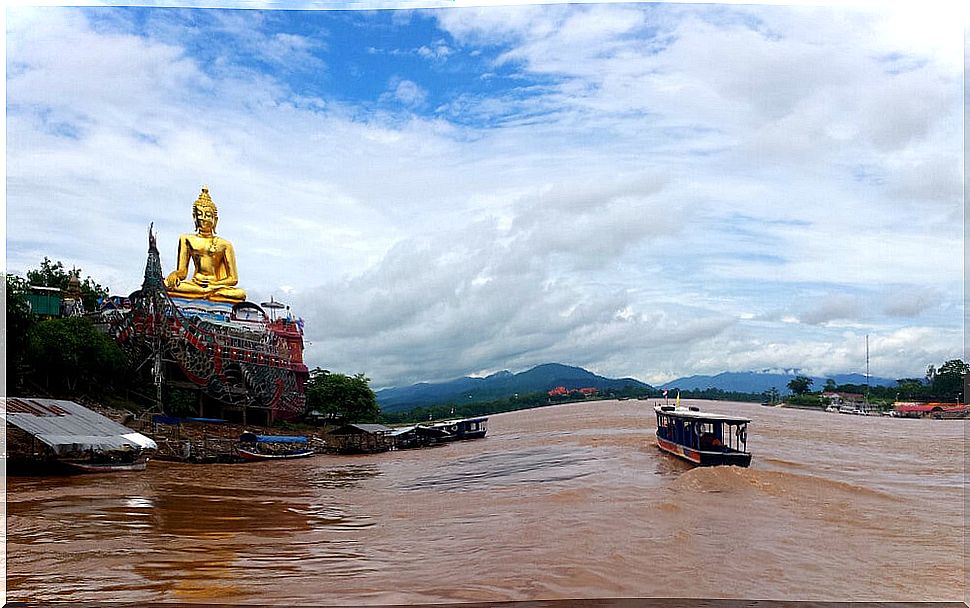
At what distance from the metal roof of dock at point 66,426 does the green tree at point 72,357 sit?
106 inches

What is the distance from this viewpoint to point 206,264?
12.0m

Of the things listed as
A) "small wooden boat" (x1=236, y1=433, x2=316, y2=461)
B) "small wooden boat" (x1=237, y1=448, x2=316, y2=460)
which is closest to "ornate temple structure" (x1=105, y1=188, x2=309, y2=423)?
"small wooden boat" (x1=236, y1=433, x2=316, y2=461)

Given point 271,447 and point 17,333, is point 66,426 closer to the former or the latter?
point 17,333

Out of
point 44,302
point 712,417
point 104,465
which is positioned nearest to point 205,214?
point 44,302

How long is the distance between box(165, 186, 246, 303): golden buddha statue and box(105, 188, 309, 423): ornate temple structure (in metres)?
0.01

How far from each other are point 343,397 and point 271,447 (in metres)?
3.09

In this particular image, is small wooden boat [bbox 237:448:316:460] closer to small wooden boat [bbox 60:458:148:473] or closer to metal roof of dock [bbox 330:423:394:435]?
metal roof of dock [bbox 330:423:394:435]

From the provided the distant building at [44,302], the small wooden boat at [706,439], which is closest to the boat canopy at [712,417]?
the small wooden boat at [706,439]

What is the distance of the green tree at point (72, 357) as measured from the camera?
9070 millimetres

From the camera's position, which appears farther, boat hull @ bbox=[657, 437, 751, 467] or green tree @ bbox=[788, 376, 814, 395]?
green tree @ bbox=[788, 376, 814, 395]

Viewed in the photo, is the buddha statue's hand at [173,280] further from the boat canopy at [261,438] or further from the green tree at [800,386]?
the green tree at [800,386]

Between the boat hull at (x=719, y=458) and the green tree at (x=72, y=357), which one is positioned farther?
the green tree at (x=72, y=357)

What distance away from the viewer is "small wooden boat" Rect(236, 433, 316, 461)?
985 cm

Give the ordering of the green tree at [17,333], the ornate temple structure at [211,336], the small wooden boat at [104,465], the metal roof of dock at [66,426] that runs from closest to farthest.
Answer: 1. the metal roof of dock at [66,426]
2. the small wooden boat at [104,465]
3. the green tree at [17,333]
4. the ornate temple structure at [211,336]
